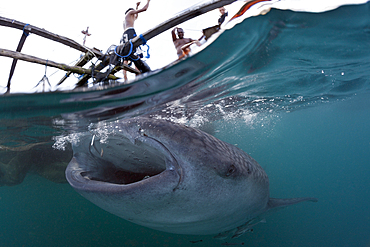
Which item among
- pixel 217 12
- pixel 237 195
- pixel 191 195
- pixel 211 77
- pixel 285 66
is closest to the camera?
pixel 191 195

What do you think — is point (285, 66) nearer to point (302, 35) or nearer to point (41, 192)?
point (302, 35)

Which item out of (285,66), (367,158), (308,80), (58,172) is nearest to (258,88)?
(285,66)

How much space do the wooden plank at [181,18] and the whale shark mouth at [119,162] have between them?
6.99ft

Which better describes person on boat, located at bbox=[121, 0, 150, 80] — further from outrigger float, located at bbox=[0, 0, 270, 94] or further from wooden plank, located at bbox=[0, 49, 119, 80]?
wooden plank, located at bbox=[0, 49, 119, 80]

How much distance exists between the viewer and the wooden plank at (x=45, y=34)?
4.18 metres

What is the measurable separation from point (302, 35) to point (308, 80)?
390 centimetres

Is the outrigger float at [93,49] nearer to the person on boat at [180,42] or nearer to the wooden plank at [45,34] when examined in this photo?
the wooden plank at [45,34]

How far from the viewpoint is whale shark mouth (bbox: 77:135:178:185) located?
9.07ft

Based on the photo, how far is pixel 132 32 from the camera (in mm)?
4145

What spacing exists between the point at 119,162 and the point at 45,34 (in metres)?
3.64

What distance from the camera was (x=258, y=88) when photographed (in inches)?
251

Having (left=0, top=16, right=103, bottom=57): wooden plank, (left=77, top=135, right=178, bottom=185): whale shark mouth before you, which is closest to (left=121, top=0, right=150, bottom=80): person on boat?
(left=0, top=16, right=103, bottom=57): wooden plank

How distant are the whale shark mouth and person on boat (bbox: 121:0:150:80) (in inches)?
59.1

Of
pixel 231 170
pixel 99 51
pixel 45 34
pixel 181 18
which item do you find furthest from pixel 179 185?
pixel 45 34
